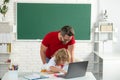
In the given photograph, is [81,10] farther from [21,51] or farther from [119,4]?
[21,51]

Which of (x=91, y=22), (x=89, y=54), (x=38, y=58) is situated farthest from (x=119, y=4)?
(x=38, y=58)

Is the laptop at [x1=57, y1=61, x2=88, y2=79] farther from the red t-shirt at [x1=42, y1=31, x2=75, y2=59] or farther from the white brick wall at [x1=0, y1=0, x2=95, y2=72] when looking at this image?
the white brick wall at [x1=0, y1=0, x2=95, y2=72]

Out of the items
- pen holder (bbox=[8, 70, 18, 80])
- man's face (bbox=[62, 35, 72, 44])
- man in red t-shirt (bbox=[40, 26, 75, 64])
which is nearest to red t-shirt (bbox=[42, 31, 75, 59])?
man in red t-shirt (bbox=[40, 26, 75, 64])

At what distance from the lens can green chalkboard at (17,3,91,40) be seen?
5.95 m

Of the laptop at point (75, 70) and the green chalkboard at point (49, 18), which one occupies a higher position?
the green chalkboard at point (49, 18)

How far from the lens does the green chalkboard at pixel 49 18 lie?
19.5ft

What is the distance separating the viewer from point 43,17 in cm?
598

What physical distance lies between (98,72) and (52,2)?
Answer: 183 centimetres

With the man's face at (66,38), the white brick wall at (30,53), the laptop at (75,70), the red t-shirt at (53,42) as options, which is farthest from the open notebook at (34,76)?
the white brick wall at (30,53)

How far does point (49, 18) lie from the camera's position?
5.98 meters

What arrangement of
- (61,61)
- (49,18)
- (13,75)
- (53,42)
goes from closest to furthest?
(13,75), (61,61), (53,42), (49,18)

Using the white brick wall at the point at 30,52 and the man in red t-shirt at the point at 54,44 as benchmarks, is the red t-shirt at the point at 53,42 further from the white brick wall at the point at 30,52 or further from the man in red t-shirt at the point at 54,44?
the white brick wall at the point at 30,52

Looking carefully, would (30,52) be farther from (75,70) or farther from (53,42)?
(75,70)

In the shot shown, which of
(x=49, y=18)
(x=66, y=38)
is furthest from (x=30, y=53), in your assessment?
(x=66, y=38)
